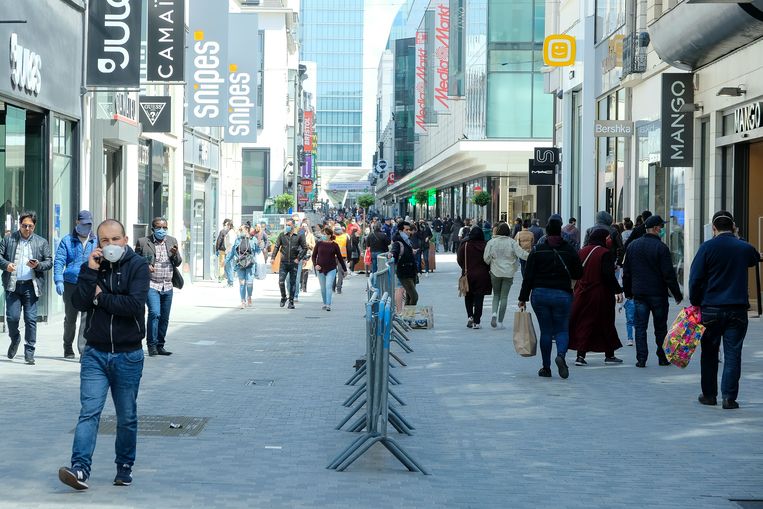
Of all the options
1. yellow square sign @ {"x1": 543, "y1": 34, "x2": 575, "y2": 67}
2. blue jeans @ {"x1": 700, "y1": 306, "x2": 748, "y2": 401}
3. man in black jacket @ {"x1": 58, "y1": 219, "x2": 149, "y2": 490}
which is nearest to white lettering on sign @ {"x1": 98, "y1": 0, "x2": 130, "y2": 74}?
blue jeans @ {"x1": 700, "y1": 306, "x2": 748, "y2": 401}

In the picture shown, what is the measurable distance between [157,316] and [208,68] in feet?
47.0

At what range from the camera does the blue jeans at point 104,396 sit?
7254 mm

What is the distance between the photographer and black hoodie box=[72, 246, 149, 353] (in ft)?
24.2

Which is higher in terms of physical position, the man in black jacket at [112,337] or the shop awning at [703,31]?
the shop awning at [703,31]

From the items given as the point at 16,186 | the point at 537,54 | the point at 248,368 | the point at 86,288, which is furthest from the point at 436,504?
the point at 537,54

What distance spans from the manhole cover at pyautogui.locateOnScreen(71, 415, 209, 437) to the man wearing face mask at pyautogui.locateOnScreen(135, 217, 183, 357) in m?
4.92

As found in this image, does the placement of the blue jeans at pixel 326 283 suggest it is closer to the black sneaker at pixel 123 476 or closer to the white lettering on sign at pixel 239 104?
the white lettering on sign at pixel 239 104

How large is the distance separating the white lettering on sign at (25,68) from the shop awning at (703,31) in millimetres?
10314

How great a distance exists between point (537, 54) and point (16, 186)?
39522 millimetres

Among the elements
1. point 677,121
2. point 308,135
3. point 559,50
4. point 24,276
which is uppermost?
point 308,135

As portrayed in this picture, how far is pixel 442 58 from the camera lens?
65250 mm

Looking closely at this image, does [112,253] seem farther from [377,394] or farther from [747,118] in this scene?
[747,118]

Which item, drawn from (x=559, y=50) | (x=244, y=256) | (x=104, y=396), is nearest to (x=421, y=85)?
(x=559, y=50)


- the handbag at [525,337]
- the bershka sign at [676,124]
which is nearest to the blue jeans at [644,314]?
the handbag at [525,337]
